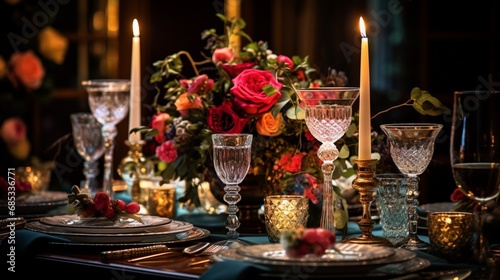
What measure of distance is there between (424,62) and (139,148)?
94.8 inches

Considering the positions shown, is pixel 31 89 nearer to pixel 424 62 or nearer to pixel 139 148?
pixel 139 148

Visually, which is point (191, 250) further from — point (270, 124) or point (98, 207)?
point (270, 124)

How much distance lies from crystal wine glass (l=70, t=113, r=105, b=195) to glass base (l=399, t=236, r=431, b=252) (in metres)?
1.08

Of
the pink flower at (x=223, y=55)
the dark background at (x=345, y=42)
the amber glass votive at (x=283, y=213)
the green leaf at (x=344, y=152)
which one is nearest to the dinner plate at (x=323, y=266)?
the amber glass votive at (x=283, y=213)

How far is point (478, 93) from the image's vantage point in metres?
1.72

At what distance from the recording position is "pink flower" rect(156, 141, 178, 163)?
227 cm

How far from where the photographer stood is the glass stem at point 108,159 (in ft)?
8.07

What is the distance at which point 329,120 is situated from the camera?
183cm

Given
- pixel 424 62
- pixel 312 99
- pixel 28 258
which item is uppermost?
pixel 424 62

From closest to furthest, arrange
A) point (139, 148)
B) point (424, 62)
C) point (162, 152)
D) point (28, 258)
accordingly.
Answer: point (28, 258) → point (162, 152) → point (139, 148) → point (424, 62)

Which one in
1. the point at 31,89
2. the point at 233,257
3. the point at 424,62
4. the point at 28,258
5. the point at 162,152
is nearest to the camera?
the point at 233,257

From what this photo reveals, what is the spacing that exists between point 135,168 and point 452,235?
107cm

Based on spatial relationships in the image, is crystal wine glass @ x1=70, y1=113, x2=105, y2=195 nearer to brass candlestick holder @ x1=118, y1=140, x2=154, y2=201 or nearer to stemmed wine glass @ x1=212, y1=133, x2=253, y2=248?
brass candlestick holder @ x1=118, y1=140, x2=154, y2=201

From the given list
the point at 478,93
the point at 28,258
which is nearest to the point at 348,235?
the point at 478,93
